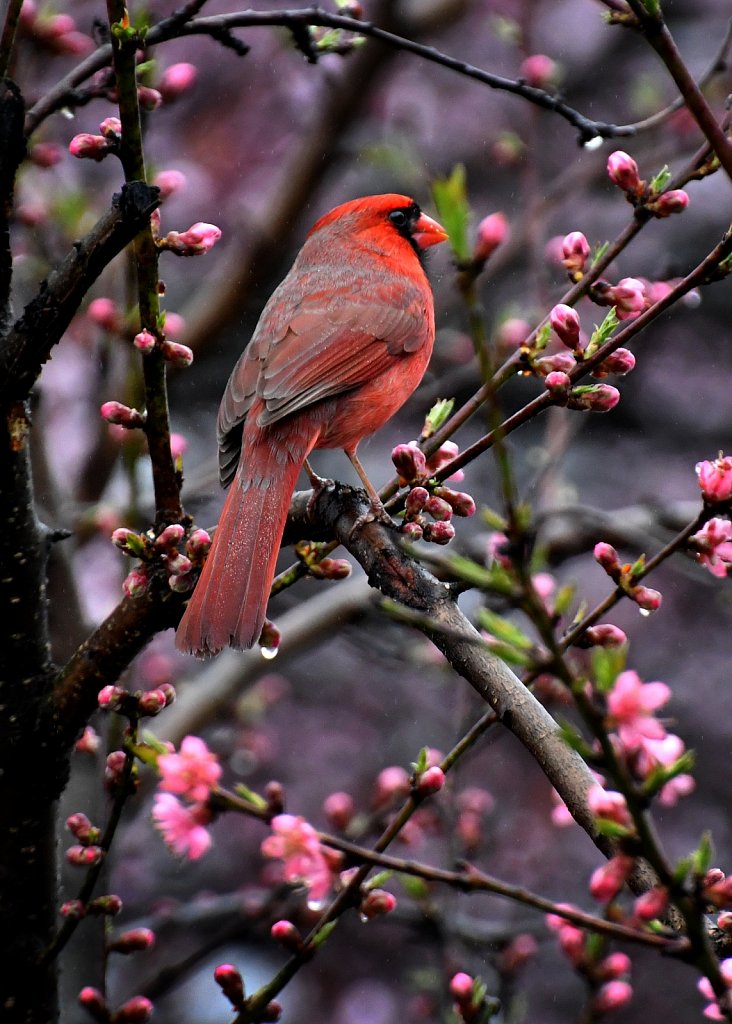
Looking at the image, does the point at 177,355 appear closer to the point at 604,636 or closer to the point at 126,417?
the point at 126,417

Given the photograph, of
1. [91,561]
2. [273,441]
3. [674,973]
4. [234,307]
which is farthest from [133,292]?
[674,973]

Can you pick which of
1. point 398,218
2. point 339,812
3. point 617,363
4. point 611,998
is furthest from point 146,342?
point 398,218

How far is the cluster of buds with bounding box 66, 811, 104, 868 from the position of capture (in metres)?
2.11

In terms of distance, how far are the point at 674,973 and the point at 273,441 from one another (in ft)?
12.0

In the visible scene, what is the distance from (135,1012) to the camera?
2.20 metres

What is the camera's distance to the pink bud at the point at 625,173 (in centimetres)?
207

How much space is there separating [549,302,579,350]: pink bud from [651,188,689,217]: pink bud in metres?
0.23

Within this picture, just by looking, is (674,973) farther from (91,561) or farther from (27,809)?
(27,809)

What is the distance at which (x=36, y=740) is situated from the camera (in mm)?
2207

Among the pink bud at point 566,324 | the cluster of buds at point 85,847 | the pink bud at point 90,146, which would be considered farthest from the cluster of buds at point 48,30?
the cluster of buds at point 85,847

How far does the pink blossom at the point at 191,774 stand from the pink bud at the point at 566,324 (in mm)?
965

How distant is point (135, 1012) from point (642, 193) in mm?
1759

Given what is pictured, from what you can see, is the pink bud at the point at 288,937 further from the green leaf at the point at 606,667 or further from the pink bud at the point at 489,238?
the pink bud at the point at 489,238

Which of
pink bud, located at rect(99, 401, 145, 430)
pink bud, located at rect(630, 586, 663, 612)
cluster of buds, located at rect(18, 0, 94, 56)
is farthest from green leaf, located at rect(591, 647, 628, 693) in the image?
cluster of buds, located at rect(18, 0, 94, 56)
